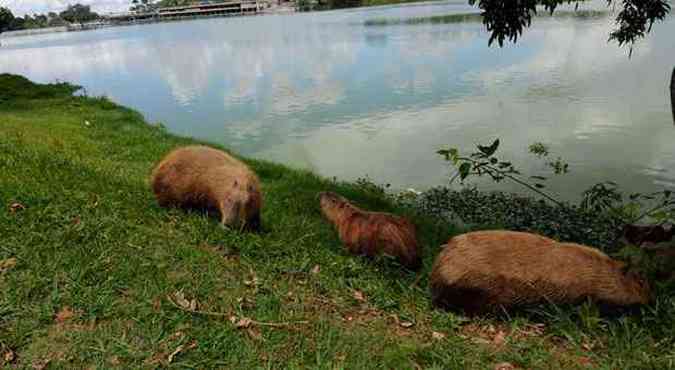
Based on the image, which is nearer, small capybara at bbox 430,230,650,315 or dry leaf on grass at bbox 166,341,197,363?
dry leaf on grass at bbox 166,341,197,363

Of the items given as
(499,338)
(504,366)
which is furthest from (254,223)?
(504,366)

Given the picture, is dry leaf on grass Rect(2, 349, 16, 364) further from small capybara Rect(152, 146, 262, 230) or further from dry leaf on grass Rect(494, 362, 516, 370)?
dry leaf on grass Rect(494, 362, 516, 370)

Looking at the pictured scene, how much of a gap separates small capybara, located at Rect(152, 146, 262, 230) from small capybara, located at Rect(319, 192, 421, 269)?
0.85 m

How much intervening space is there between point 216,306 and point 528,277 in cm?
205

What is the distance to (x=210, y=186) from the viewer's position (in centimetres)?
455

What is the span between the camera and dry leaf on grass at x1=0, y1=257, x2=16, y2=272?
130 inches

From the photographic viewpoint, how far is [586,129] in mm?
12070

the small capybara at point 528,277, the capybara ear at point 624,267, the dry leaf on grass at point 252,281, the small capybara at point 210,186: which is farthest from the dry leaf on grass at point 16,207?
the capybara ear at point 624,267

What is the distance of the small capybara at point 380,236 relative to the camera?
444 centimetres

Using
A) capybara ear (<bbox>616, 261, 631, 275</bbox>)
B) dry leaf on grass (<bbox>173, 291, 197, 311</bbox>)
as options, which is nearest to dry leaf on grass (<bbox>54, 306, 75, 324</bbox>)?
dry leaf on grass (<bbox>173, 291, 197, 311</bbox>)

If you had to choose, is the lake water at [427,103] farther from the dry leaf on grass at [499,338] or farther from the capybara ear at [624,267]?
the dry leaf on grass at [499,338]

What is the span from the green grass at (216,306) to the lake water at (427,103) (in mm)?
5765

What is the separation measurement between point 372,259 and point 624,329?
1.98 m

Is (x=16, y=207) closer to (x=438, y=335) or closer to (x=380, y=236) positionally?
(x=380, y=236)
